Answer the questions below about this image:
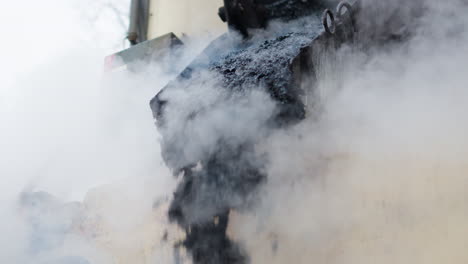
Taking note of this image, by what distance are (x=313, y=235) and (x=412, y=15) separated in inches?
63.6

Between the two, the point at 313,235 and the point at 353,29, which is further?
the point at 353,29

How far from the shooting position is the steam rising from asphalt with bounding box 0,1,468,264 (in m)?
2.32

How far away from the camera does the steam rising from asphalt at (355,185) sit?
2.32 metres

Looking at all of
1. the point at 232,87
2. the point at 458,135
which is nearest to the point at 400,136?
the point at 458,135

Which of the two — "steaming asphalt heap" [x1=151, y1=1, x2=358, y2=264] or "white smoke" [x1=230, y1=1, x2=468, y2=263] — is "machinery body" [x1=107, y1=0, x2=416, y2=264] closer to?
"steaming asphalt heap" [x1=151, y1=1, x2=358, y2=264]

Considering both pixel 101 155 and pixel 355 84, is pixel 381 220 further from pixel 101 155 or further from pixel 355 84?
pixel 101 155

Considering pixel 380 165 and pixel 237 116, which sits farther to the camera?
pixel 237 116

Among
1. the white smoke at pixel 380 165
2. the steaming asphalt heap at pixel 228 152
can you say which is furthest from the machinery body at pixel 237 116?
the white smoke at pixel 380 165

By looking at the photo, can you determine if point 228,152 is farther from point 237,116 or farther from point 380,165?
point 380,165

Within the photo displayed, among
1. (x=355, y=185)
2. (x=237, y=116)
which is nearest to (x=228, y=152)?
(x=237, y=116)

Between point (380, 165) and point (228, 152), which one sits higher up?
point (228, 152)

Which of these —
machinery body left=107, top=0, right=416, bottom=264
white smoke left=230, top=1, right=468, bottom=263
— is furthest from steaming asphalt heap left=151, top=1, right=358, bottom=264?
white smoke left=230, top=1, right=468, bottom=263

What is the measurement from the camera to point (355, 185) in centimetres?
255

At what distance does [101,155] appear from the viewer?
512 centimetres
